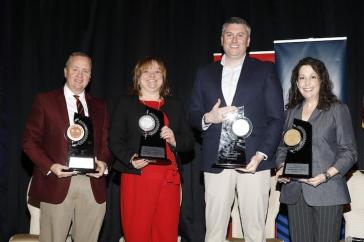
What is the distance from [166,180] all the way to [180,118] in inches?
19.6

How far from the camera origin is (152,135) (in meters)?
3.29

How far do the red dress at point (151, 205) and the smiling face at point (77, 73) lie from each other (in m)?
0.74

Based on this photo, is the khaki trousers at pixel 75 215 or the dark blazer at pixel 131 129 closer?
the khaki trousers at pixel 75 215

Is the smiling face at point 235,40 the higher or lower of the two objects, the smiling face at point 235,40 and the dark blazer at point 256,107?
the higher

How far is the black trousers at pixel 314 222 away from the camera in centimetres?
287

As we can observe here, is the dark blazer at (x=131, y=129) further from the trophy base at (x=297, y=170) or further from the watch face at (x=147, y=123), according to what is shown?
the trophy base at (x=297, y=170)

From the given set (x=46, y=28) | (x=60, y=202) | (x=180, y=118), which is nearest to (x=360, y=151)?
(x=180, y=118)

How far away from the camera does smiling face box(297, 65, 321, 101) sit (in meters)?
3.07

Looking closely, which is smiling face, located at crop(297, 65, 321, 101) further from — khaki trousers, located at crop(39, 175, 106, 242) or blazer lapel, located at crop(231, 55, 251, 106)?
khaki trousers, located at crop(39, 175, 106, 242)

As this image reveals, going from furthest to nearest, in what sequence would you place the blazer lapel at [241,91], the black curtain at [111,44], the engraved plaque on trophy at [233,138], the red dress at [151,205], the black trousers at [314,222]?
the black curtain at [111,44]
the red dress at [151,205]
the blazer lapel at [241,91]
the engraved plaque on trophy at [233,138]
the black trousers at [314,222]

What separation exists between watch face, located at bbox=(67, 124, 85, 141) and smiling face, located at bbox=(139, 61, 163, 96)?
1.85 ft

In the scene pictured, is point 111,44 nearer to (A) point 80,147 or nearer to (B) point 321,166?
(A) point 80,147

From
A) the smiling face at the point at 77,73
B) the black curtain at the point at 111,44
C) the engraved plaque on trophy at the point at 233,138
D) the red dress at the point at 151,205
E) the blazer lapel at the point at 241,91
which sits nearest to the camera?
the engraved plaque on trophy at the point at 233,138

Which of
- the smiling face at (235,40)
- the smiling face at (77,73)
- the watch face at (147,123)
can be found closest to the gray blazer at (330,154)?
the smiling face at (235,40)
